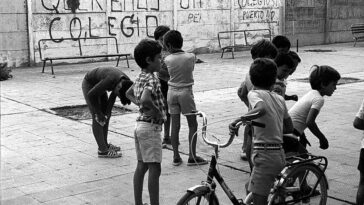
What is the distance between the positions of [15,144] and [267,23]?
16.5 meters

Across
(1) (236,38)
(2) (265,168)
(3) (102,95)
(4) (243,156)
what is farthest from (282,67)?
(1) (236,38)

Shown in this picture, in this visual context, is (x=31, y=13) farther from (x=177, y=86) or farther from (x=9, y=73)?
(x=177, y=86)

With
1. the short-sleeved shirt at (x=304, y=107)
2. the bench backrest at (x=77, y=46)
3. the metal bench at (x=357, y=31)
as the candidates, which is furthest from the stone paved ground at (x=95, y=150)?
the metal bench at (x=357, y=31)

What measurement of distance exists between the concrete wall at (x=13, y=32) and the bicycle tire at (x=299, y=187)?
1296 cm

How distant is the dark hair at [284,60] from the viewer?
18.6 feet

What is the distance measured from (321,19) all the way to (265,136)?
70.8ft

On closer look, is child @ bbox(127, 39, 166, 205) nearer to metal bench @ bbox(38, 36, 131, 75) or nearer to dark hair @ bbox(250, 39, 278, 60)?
dark hair @ bbox(250, 39, 278, 60)

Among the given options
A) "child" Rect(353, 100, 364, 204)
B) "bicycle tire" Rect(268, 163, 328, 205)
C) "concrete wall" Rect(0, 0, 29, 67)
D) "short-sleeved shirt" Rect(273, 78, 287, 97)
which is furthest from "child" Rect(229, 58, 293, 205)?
"concrete wall" Rect(0, 0, 29, 67)

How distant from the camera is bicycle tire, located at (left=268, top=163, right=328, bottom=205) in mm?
4311

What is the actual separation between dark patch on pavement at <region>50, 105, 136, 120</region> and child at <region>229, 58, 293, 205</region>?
572 cm

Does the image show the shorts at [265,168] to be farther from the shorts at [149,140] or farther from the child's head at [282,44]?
the child's head at [282,44]

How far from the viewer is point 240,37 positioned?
21.9 meters

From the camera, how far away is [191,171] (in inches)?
251

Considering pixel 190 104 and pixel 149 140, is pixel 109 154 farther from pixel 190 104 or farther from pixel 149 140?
pixel 149 140
